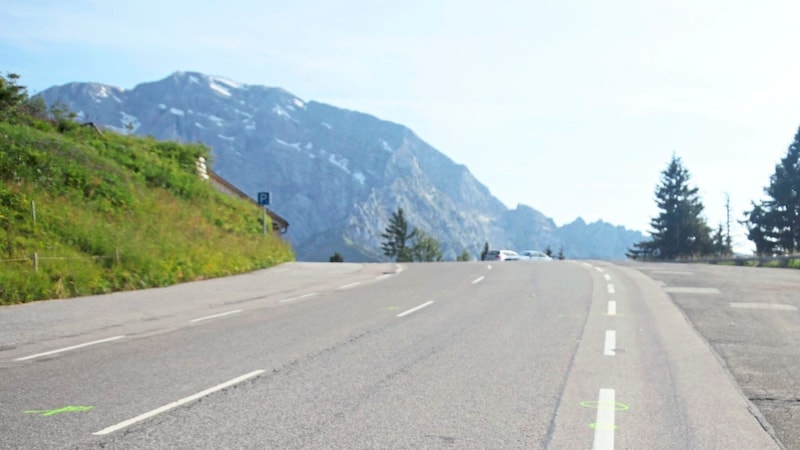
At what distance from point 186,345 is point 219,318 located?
3.38 m

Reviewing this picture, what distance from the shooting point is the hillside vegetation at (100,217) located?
752 inches

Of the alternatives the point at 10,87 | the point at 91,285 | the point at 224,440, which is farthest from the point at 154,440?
the point at 10,87

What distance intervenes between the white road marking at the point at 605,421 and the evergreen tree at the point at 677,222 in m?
76.4

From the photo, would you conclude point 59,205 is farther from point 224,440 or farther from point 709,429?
point 709,429

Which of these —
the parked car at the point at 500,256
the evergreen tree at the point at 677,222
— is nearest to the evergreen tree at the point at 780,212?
the evergreen tree at the point at 677,222

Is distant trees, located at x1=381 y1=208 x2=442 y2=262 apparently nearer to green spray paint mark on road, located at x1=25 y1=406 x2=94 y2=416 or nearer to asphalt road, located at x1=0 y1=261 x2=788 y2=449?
asphalt road, located at x1=0 y1=261 x2=788 y2=449

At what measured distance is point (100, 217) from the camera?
2362 cm

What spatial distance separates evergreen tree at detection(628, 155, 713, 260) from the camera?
3226 inches

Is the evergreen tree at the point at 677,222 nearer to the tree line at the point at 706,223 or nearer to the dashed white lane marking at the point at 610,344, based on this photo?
the tree line at the point at 706,223

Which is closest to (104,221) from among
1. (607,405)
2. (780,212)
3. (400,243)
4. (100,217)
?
(100,217)

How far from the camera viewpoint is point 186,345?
10812mm

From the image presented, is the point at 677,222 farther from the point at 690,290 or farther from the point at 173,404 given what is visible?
the point at 173,404

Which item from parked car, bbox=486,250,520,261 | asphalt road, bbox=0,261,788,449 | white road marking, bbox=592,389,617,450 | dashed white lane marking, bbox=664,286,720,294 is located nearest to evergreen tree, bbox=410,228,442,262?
parked car, bbox=486,250,520,261

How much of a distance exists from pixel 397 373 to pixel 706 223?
81762mm
